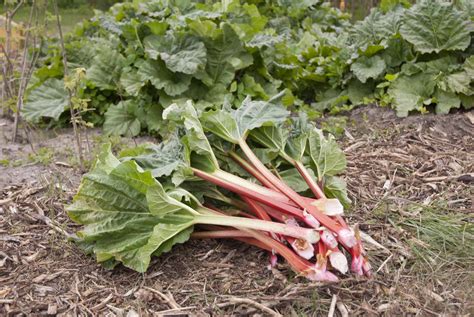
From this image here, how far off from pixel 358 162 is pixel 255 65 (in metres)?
1.56

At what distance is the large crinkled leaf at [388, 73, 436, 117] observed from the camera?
4.47 metres

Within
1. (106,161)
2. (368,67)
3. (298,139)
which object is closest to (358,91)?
(368,67)

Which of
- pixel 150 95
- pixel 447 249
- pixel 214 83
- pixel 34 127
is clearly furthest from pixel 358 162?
pixel 34 127

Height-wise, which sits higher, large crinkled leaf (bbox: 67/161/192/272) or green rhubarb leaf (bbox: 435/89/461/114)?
large crinkled leaf (bbox: 67/161/192/272)

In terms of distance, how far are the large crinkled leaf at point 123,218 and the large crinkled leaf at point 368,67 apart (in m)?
2.76

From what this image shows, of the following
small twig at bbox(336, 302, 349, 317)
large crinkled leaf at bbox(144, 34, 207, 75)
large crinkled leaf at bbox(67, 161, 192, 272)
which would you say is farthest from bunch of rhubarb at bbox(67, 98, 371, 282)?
large crinkled leaf at bbox(144, 34, 207, 75)

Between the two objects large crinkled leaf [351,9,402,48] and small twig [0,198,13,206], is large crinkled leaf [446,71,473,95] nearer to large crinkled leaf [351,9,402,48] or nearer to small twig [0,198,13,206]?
large crinkled leaf [351,9,402,48]

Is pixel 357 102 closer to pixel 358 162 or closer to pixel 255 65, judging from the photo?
pixel 255 65

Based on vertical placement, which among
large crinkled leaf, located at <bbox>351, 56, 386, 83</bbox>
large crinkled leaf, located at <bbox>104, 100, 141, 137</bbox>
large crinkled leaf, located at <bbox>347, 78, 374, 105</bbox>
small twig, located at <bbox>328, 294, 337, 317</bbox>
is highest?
small twig, located at <bbox>328, 294, 337, 317</bbox>

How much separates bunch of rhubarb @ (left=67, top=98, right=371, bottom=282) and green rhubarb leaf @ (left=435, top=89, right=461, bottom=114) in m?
1.93

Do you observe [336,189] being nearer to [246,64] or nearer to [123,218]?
[123,218]

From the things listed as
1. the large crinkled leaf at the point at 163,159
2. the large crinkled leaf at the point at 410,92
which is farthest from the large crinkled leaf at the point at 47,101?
the large crinkled leaf at the point at 410,92

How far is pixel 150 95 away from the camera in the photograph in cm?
469

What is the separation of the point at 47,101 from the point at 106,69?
23.9 inches
